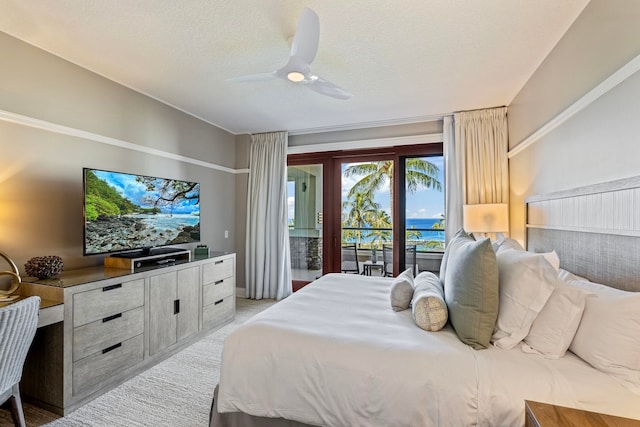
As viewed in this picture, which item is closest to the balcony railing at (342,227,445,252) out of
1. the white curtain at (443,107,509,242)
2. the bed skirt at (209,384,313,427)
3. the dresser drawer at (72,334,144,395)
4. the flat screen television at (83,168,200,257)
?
the white curtain at (443,107,509,242)

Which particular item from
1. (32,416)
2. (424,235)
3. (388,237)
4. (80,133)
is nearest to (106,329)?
(32,416)

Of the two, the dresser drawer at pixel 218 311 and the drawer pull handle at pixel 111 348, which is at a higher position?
the drawer pull handle at pixel 111 348

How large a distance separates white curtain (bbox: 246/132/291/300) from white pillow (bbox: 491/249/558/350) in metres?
3.43

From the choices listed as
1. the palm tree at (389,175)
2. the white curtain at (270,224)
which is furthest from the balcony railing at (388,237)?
the white curtain at (270,224)

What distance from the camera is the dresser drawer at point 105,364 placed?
205cm

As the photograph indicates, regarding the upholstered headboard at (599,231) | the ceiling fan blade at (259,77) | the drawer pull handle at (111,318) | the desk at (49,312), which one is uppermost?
the ceiling fan blade at (259,77)

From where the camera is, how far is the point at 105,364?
2.22 meters

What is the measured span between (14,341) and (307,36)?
2.33 m

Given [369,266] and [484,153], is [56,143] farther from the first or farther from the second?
[484,153]

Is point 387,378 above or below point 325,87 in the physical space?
below

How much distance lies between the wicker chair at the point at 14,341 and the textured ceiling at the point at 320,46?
1.87 metres

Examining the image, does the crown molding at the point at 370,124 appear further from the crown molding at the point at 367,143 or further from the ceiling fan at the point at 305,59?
the ceiling fan at the point at 305,59

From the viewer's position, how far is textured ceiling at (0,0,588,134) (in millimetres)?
1922

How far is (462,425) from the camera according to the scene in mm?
1189
